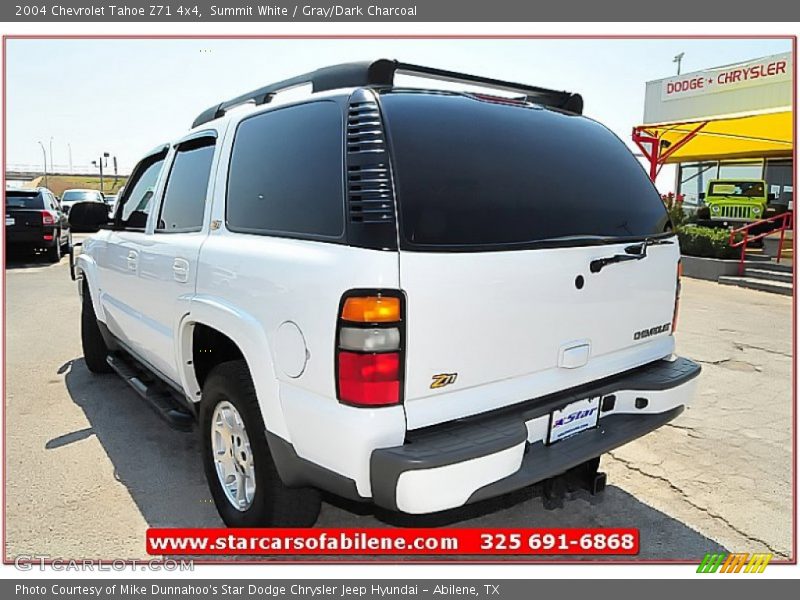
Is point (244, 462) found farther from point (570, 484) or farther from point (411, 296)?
point (570, 484)

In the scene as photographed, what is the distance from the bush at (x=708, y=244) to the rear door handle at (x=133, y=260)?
11.6m

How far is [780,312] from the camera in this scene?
9133 millimetres

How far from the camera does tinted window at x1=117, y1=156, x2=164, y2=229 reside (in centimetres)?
434

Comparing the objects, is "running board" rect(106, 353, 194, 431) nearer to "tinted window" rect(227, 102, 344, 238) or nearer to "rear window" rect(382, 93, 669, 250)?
"tinted window" rect(227, 102, 344, 238)

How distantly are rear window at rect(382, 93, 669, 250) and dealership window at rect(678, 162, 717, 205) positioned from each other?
22523 mm

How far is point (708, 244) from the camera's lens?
1308 centimetres

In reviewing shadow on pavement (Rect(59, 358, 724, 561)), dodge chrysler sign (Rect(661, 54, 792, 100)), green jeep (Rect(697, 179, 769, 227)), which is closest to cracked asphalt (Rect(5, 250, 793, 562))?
shadow on pavement (Rect(59, 358, 724, 561))

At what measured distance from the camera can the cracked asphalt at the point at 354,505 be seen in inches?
126

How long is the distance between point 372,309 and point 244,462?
1236 millimetres

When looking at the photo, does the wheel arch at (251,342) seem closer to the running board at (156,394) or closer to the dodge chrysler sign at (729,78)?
the running board at (156,394)

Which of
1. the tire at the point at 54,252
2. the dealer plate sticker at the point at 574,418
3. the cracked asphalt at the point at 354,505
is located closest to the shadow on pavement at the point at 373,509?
the cracked asphalt at the point at 354,505

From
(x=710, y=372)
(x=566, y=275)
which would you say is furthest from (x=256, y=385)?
(x=710, y=372)

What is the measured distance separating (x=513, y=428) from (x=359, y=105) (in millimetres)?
1420

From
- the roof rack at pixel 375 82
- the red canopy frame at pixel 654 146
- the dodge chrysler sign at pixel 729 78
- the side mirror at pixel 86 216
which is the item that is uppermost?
the dodge chrysler sign at pixel 729 78
